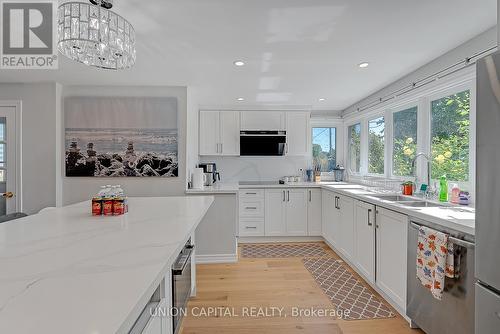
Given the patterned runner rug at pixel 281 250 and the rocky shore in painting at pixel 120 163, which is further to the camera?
the patterned runner rug at pixel 281 250

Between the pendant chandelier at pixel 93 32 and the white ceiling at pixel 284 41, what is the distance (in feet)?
0.98

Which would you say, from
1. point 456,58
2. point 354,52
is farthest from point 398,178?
point 354,52

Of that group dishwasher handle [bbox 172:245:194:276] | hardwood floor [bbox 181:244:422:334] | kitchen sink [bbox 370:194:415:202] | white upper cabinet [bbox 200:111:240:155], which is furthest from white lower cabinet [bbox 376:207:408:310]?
white upper cabinet [bbox 200:111:240:155]

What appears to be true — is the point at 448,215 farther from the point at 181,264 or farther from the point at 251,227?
the point at 251,227

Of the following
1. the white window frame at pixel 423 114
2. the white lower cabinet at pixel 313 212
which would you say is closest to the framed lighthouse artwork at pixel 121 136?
the white lower cabinet at pixel 313 212

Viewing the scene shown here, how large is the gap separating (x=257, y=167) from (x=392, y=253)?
295 cm

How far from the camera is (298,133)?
4723 millimetres

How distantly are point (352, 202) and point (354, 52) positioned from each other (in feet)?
5.19

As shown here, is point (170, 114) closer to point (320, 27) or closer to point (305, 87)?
point (305, 87)

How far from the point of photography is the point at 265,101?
441cm

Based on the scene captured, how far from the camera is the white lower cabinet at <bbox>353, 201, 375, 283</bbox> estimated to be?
2712 millimetres

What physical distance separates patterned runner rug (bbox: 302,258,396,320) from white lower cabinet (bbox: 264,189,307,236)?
0.80 meters

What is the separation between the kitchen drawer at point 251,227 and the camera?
171 inches

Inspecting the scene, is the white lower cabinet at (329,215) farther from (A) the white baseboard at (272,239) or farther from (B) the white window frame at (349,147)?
(B) the white window frame at (349,147)
